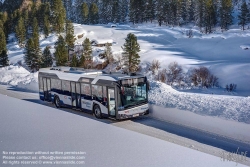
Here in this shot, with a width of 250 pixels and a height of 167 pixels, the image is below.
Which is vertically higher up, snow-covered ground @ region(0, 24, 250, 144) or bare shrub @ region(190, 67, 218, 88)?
snow-covered ground @ region(0, 24, 250, 144)

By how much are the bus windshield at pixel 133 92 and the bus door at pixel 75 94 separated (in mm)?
3383

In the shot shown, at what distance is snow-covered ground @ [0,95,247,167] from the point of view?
28.4ft

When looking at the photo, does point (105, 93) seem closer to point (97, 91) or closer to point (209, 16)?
point (97, 91)

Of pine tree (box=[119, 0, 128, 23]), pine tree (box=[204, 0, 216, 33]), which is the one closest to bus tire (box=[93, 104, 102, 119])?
pine tree (box=[204, 0, 216, 33])

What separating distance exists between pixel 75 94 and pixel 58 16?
68.8 m

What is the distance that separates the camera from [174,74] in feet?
143

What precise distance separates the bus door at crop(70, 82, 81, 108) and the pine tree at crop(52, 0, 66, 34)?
67170mm

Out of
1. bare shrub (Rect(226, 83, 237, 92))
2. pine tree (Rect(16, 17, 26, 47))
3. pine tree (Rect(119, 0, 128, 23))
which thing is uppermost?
pine tree (Rect(119, 0, 128, 23))

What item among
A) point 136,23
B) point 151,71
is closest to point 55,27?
point 136,23

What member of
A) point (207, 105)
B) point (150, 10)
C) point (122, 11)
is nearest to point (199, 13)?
point (150, 10)

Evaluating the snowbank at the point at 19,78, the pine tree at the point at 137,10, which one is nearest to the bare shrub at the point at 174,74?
the snowbank at the point at 19,78

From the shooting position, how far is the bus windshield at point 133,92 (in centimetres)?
1409

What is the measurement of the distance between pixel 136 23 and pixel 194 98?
3423 inches

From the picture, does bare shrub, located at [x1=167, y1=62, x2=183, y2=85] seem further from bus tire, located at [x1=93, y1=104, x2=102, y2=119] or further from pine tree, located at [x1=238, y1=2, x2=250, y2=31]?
pine tree, located at [x1=238, y1=2, x2=250, y2=31]
